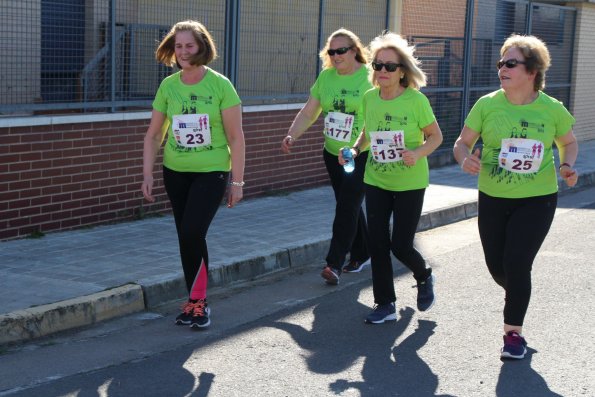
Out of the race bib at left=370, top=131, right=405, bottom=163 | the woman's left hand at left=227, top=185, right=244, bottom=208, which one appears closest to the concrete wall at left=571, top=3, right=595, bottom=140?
the race bib at left=370, top=131, right=405, bottom=163

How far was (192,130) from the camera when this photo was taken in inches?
260

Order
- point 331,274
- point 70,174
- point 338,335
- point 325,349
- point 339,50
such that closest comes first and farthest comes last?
1. point 325,349
2. point 338,335
3. point 339,50
4. point 331,274
5. point 70,174

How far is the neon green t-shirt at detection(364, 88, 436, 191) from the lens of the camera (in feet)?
22.3

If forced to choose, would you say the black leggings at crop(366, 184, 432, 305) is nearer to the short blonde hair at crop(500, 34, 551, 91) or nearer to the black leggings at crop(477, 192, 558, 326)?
the black leggings at crop(477, 192, 558, 326)

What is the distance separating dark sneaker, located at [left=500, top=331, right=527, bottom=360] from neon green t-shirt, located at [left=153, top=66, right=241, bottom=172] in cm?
208

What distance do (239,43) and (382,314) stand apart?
5.45 metres

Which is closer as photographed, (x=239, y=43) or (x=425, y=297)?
(x=425, y=297)

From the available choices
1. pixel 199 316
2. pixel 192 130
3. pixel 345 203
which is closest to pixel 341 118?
pixel 345 203

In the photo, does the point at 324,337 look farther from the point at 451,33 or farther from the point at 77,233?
the point at 451,33

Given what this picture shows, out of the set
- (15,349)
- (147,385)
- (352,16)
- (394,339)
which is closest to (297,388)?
(147,385)

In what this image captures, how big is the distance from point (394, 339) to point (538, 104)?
68.0 inches

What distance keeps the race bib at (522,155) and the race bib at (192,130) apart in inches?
73.5

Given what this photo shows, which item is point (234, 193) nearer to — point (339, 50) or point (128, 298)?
point (128, 298)

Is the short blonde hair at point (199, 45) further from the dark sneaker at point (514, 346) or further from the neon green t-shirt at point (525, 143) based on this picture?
the dark sneaker at point (514, 346)
